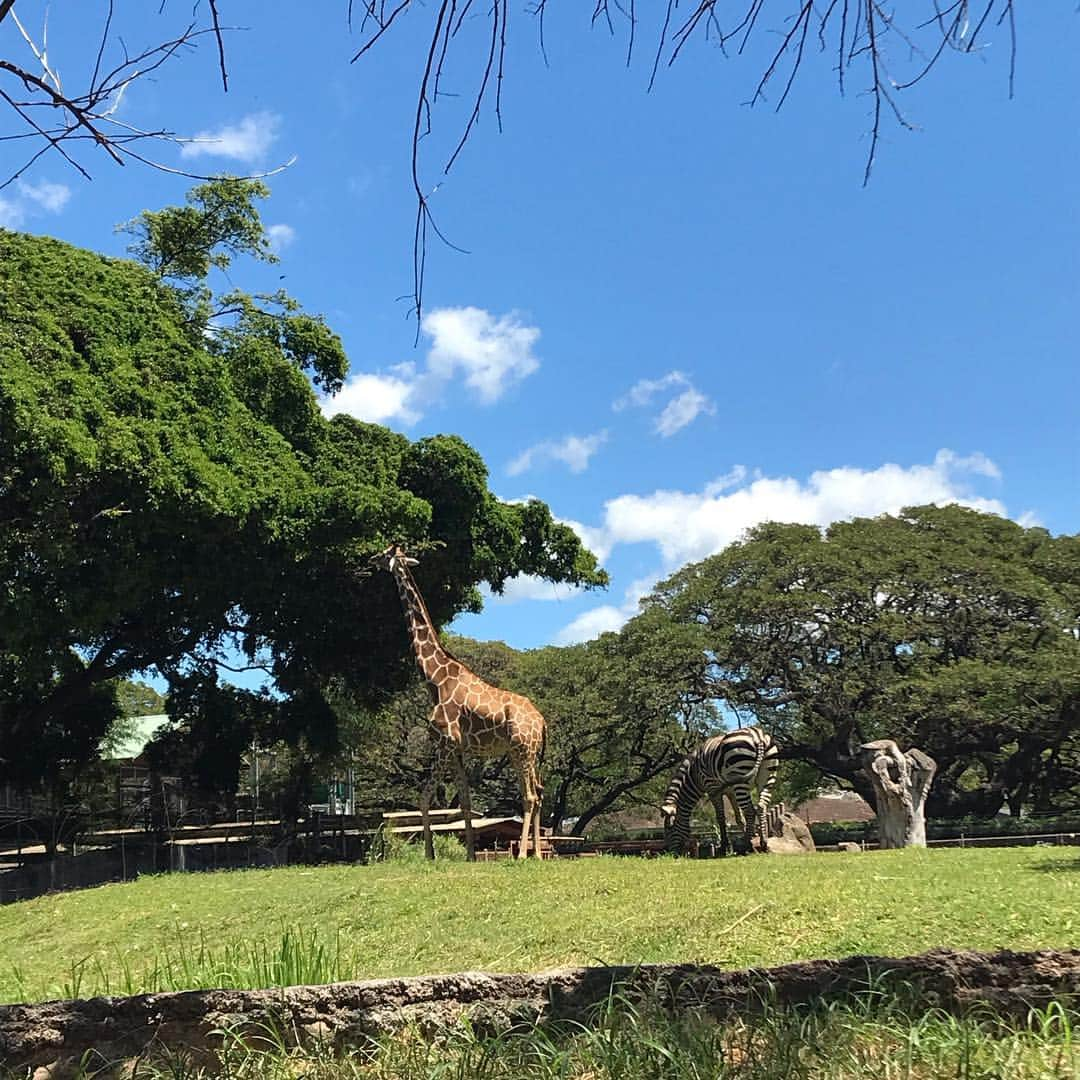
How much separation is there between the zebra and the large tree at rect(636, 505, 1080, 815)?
435 inches

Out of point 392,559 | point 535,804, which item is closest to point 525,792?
point 535,804

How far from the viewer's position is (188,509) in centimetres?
1484

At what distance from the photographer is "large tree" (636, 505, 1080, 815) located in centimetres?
2608

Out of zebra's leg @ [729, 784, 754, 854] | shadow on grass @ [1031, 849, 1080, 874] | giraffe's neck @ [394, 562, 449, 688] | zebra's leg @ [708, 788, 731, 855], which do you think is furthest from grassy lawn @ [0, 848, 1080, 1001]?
zebra's leg @ [708, 788, 731, 855]

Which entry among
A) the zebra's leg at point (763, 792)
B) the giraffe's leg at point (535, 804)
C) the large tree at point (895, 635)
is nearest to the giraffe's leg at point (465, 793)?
the giraffe's leg at point (535, 804)

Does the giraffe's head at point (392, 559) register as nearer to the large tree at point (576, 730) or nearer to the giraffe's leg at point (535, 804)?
the giraffe's leg at point (535, 804)

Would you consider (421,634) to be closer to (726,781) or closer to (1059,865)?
(726,781)

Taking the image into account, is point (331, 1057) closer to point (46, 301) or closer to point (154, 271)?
point (46, 301)

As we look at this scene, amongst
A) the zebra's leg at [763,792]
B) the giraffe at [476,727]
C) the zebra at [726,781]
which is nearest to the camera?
the giraffe at [476,727]

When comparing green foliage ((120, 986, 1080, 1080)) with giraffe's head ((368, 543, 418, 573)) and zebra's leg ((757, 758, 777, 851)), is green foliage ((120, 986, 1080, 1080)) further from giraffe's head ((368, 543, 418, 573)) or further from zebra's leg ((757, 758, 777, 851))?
zebra's leg ((757, 758, 777, 851))

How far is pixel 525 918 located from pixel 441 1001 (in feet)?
13.4

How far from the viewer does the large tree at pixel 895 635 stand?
26078 mm

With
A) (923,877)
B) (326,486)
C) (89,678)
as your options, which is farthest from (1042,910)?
(89,678)

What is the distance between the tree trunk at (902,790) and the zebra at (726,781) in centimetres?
189
